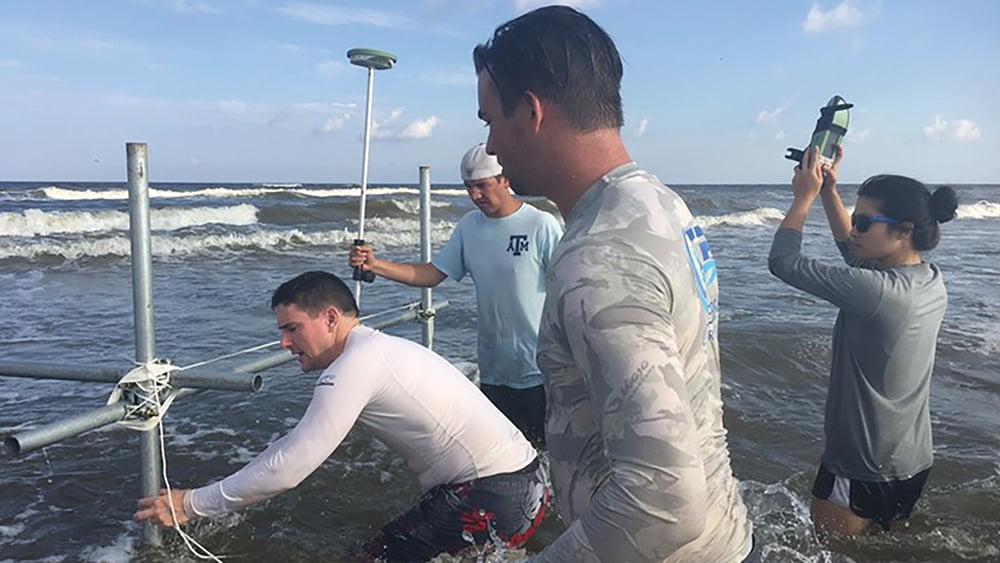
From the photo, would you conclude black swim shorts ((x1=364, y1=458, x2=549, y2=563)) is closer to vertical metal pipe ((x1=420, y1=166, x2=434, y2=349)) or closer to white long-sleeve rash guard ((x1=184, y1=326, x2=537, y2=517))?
white long-sleeve rash guard ((x1=184, y1=326, x2=537, y2=517))

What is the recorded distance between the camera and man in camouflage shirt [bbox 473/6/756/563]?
1188mm

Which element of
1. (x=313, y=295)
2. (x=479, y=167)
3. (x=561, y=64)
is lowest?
(x=313, y=295)

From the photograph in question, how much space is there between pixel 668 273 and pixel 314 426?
5.92 feet

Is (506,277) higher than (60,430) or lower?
higher

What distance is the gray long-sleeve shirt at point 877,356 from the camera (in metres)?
3.30

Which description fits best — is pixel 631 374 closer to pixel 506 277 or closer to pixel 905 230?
pixel 905 230

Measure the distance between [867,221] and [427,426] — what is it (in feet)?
7.27

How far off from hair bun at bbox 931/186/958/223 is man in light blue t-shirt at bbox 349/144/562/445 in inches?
77.1

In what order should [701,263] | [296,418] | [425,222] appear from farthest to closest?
[296,418]
[425,222]
[701,263]

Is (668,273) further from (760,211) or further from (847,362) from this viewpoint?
(760,211)

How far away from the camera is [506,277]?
4.41 meters

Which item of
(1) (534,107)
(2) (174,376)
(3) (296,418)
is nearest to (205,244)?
(3) (296,418)

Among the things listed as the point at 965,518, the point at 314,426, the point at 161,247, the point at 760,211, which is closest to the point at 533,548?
the point at 314,426

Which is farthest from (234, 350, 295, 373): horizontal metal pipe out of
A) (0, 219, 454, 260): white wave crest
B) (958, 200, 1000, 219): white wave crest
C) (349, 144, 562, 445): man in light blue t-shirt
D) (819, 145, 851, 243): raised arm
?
(958, 200, 1000, 219): white wave crest
